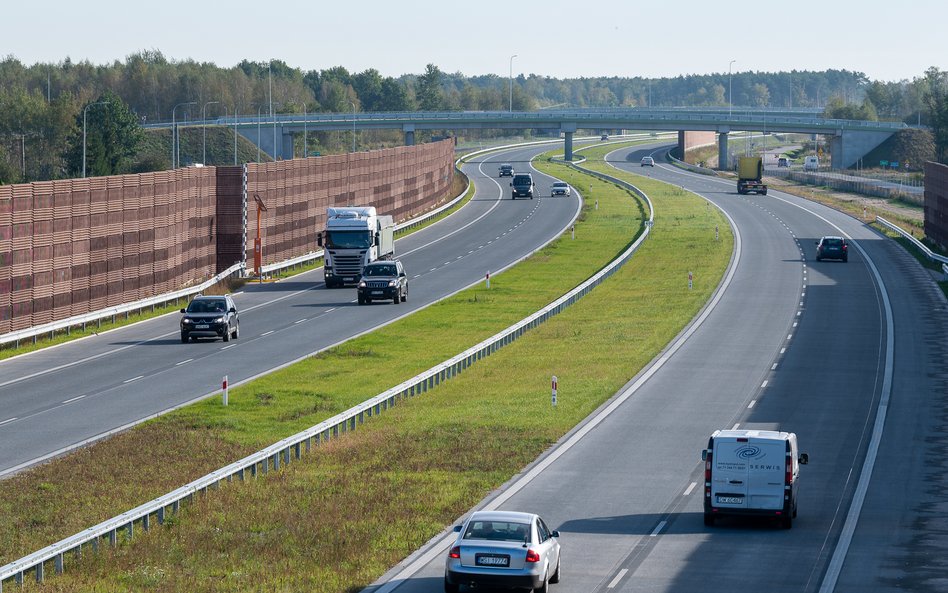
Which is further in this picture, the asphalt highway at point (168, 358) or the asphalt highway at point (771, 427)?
the asphalt highway at point (168, 358)

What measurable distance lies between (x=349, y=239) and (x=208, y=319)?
775 inches

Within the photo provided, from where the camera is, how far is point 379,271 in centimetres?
7094

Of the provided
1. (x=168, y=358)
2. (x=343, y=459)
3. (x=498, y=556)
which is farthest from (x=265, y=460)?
(x=168, y=358)

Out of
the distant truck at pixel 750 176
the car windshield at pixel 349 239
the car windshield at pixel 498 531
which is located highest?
the distant truck at pixel 750 176

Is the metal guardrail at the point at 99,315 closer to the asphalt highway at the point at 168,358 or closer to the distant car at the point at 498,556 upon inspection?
the asphalt highway at the point at 168,358

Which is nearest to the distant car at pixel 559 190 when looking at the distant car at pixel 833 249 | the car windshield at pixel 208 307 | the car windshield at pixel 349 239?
the distant car at pixel 833 249

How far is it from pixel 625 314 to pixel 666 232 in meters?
42.0

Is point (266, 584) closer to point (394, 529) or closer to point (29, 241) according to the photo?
point (394, 529)

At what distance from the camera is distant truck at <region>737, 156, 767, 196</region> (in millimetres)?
151500

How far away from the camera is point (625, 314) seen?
224ft

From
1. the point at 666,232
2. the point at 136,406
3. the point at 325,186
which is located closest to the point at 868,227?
the point at 666,232

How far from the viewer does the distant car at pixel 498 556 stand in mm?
22094

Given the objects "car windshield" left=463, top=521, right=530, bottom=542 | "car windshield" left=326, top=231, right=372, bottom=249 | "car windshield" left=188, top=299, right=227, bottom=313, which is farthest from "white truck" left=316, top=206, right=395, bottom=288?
"car windshield" left=463, top=521, right=530, bottom=542

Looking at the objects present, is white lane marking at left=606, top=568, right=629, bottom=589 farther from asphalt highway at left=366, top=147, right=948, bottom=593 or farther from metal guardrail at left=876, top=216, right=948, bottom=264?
metal guardrail at left=876, top=216, right=948, bottom=264
